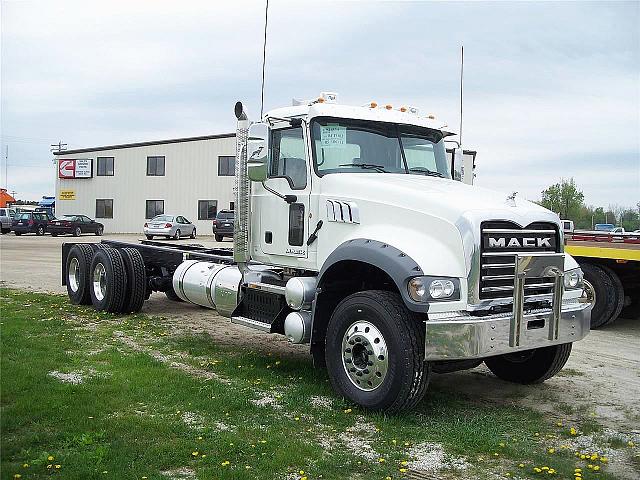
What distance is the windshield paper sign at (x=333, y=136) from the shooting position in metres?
7.32

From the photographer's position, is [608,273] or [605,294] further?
[608,273]

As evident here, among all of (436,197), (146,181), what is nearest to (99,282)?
(436,197)

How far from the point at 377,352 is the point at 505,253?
4.52ft

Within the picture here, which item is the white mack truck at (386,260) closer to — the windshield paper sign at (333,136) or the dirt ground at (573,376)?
the windshield paper sign at (333,136)

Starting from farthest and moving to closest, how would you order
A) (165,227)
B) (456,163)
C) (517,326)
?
(165,227), (456,163), (517,326)

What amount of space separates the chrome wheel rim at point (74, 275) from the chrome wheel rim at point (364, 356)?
23.2 ft

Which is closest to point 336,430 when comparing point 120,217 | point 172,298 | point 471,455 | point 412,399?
point 412,399

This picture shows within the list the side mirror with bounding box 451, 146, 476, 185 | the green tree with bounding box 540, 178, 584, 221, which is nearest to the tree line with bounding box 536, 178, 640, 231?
the green tree with bounding box 540, 178, 584, 221

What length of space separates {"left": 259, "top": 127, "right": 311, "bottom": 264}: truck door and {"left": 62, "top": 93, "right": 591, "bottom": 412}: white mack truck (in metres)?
0.02

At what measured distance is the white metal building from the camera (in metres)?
48.6

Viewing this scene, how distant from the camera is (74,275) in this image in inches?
480

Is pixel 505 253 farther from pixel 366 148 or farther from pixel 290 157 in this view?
pixel 290 157

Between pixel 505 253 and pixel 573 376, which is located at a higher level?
pixel 505 253

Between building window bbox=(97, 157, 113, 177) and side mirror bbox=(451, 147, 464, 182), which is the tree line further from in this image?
building window bbox=(97, 157, 113, 177)
